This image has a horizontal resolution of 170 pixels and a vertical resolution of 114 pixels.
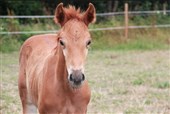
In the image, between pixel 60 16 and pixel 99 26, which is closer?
pixel 60 16

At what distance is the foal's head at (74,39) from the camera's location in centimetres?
404

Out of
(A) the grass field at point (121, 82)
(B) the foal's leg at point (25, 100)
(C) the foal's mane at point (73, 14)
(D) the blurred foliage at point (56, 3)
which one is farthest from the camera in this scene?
(D) the blurred foliage at point (56, 3)

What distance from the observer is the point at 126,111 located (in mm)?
7082

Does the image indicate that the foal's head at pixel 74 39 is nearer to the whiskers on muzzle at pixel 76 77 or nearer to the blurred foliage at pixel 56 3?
the whiskers on muzzle at pixel 76 77

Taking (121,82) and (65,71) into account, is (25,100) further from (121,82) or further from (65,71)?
Result: (121,82)

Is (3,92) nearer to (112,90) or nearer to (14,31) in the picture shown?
(112,90)

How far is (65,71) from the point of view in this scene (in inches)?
182

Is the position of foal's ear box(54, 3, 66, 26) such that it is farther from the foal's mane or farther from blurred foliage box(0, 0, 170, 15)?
blurred foliage box(0, 0, 170, 15)

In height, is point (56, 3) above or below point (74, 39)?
below

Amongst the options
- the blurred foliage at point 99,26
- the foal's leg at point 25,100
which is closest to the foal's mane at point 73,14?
the foal's leg at point 25,100

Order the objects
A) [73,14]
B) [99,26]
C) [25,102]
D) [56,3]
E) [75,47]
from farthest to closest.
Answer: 1. [56,3]
2. [99,26]
3. [25,102]
4. [73,14]
5. [75,47]

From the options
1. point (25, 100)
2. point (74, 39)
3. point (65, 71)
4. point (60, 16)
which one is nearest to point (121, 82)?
point (25, 100)

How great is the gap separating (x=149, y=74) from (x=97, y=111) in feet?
11.8

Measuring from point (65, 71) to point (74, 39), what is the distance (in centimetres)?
50
